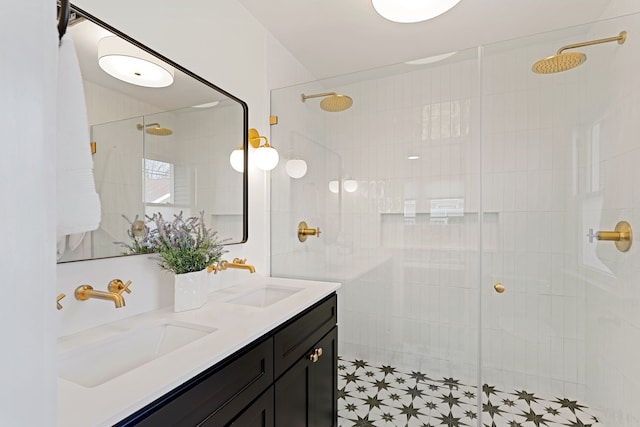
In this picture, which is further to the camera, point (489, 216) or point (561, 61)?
point (489, 216)

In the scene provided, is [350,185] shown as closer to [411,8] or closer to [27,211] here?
[411,8]

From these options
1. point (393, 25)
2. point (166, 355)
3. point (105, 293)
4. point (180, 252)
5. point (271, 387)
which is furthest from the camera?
point (393, 25)

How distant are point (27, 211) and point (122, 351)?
2.69ft

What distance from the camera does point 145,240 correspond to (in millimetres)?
1225

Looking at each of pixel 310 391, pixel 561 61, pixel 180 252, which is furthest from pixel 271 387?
pixel 561 61

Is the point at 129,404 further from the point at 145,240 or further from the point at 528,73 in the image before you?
the point at 528,73

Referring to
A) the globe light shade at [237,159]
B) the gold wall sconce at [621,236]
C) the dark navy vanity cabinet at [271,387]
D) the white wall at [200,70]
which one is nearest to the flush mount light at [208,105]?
the white wall at [200,70]

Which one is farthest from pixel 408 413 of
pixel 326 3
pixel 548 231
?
pixel 326 3

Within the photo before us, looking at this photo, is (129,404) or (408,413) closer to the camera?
(129,404)

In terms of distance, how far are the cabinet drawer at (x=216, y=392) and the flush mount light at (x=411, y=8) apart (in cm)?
141

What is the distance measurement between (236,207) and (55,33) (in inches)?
53.8

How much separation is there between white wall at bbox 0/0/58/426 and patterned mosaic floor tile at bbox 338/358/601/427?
183 centimetres

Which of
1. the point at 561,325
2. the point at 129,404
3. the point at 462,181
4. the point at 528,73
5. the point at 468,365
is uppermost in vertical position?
the point at 528,73

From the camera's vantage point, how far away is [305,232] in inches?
85.5
